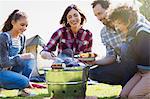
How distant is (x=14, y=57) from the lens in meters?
2.52

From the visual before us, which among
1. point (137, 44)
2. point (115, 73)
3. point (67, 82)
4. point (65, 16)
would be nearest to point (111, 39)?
point (115, 73)

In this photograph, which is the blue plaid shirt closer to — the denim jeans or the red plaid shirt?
the red plaid shirt

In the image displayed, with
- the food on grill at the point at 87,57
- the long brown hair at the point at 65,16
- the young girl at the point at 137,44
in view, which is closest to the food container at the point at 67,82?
the food on grill at the point at 87,57

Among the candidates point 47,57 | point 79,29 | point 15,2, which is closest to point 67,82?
point 47,57

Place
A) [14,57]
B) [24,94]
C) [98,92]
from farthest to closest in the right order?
1. [98,92]
2. [24,94]
3. [14,57]

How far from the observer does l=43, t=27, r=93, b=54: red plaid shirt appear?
8.50ft

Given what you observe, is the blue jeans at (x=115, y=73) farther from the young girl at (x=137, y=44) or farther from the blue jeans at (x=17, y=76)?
the blue jeans at (x=17, y=76)

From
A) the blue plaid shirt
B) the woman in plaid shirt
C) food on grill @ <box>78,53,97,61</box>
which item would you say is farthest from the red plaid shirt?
food on grill @ <box>78,53,97,61</box>

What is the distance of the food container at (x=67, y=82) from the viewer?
6.87 ft

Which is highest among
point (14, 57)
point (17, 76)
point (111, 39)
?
point (111, 39)

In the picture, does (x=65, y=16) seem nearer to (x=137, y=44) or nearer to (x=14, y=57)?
(x=14, y=57)

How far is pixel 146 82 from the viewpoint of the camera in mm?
2178

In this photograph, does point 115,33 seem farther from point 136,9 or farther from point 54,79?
point 54,79

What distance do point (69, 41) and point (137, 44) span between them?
614 millimetres
